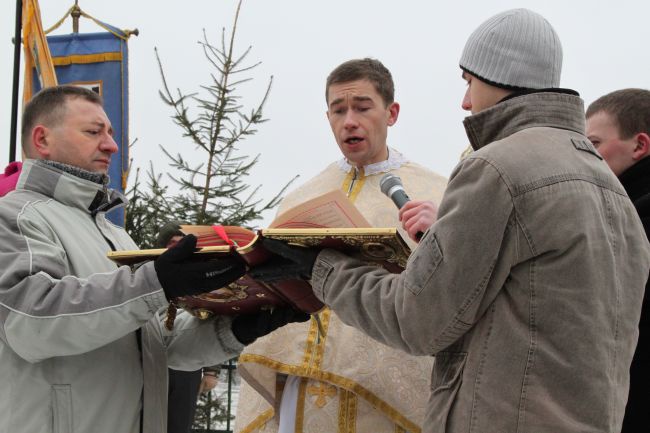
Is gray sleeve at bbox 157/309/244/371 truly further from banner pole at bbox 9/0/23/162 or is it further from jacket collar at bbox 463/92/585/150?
banner pole at bbox 9/0/23/162

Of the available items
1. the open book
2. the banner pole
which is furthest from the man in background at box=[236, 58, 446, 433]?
the banner pole

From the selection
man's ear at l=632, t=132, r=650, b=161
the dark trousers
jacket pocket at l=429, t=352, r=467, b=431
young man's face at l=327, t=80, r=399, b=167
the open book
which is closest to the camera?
jacket pocket at l=429, t=352, r=467, b=431

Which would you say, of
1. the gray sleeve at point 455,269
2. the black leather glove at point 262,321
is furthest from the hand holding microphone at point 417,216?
the black leather glove at point 262,321

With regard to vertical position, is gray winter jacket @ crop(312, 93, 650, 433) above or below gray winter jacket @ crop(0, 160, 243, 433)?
above

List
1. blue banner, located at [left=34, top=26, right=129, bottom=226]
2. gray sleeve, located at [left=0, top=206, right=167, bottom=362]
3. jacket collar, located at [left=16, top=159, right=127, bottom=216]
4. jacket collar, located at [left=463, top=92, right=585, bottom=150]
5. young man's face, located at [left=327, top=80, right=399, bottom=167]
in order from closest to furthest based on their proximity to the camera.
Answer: jacket collar, located at [left=463, top=92, right=585, bottom=150] → gray sleeve, located at [left=0, top=206, right=167, bottom=362] → jacket collar, located at [left=16, top=159, right=127, bottom=216] → young man's face, located at [left=327, top=80, right=399, bottom=167] → blue banner, located at [left=34, top=26, right=129, bottom=226]

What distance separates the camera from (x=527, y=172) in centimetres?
225

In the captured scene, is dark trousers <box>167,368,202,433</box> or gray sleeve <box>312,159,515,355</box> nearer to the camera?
gray sleeve <box>312,159,515,355</box>

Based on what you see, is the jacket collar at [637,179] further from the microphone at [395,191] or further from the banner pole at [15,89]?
the banner pole at [15,89]

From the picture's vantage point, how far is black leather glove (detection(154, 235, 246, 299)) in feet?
9.34

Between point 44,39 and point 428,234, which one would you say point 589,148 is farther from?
point 44,39

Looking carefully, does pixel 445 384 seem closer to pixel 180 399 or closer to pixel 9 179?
pixel 9 179

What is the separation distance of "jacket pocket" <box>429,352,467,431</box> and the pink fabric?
2.80 metres

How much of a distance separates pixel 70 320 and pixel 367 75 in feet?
6.62

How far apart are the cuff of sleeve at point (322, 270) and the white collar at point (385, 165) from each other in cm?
158
